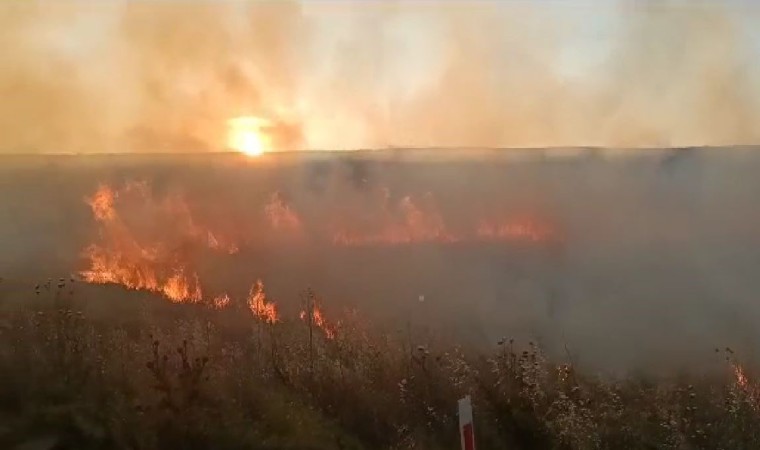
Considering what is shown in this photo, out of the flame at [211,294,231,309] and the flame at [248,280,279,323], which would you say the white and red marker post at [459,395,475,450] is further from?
the flame at [211,294,231,309]

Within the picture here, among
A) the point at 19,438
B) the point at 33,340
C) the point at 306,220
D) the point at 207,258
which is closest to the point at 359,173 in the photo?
the point at 306,220

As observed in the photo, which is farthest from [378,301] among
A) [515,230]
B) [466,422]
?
[466,422]

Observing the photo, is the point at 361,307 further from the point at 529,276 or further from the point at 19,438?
the point at 19,438

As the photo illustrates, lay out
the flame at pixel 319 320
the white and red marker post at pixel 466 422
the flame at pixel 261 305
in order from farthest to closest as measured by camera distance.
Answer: the flame at pixel 261 305 → the flame at pixel 319 320 → the white and red marker post at pixel 466 422

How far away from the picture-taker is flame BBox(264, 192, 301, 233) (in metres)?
14.0

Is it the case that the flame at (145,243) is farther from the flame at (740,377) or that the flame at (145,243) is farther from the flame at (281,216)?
the flame at (740,377)

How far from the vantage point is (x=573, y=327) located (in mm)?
10289

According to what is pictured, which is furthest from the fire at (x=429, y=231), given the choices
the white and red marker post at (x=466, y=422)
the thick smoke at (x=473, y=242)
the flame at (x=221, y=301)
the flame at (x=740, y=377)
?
the white and red marker post at (x=466, y=422)

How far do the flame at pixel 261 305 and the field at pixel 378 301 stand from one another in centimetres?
6

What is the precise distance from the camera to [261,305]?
10156 mm

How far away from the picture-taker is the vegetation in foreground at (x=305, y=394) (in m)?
6.34

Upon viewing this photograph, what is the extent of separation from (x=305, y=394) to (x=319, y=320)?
231 cm

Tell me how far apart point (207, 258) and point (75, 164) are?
14.4 feet

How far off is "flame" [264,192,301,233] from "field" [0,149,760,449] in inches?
1.6
